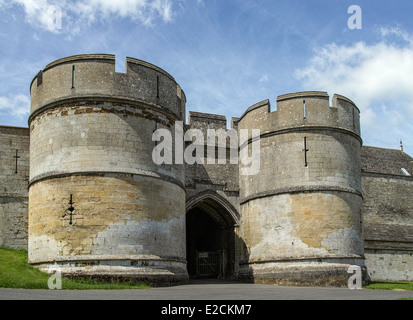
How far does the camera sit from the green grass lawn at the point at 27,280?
12859mm

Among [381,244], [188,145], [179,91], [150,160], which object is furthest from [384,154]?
[150,160]

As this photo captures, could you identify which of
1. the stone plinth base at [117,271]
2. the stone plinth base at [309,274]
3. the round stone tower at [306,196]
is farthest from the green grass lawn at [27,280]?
the round stone tower at [306,196]

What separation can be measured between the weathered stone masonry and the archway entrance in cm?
9

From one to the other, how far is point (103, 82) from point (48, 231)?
508 cm

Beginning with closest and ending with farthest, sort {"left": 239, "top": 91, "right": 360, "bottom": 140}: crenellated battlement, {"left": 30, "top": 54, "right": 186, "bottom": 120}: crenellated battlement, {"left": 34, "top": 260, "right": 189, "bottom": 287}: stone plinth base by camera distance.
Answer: {"left": 34, "top": 260, "right": 189, "bottom": 287}: stone plinth base → {"left": 30, "top": 54, "right": 186, "bottom": 120}: crenellated battlement → {"left": 239, "top": 91, "right": 360, "bottom": 140}: crenellated battlement

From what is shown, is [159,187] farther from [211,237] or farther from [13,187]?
[211,237]

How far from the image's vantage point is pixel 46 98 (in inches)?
654

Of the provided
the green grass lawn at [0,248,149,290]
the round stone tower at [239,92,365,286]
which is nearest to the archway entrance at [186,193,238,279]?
the round stone tower at [239,92,365,286]

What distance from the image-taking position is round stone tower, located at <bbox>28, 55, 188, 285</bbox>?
599 inches

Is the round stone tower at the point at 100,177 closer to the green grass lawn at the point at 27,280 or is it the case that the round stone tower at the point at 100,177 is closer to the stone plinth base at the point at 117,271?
the stone plinth base at the point at 117,271

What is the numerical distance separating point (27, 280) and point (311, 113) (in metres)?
12.0

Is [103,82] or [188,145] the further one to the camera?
[188,145]

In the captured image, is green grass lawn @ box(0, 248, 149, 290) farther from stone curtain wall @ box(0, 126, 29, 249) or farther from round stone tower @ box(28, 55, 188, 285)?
stone curtain wall @ box(0, 126, 29, 249)
